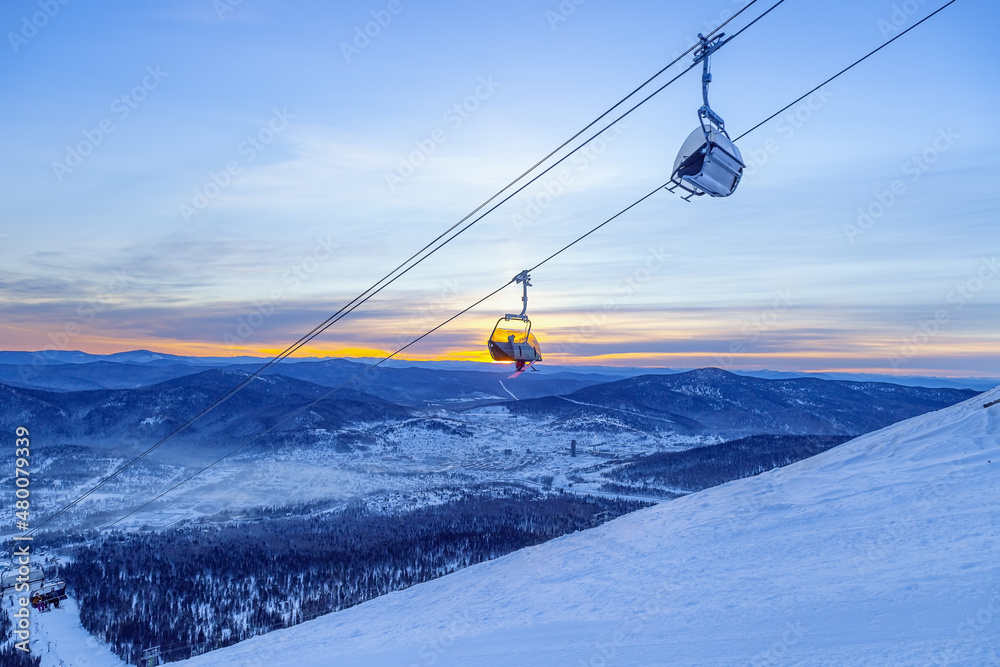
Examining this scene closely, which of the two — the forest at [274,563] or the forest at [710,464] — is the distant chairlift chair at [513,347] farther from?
the forest at [710,464]

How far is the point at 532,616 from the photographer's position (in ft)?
36.1

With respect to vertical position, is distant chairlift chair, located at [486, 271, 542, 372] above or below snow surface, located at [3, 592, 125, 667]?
above

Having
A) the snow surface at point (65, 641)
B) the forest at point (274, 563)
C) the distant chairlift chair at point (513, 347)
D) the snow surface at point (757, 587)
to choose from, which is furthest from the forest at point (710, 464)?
the distant chairlift chair at point (513, 347)

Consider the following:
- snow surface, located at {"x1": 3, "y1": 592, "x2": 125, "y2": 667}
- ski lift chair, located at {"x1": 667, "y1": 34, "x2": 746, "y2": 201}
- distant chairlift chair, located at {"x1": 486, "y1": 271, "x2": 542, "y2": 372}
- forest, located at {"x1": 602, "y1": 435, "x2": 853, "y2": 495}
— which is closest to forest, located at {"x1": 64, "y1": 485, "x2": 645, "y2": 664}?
snow surface, located at {"x1": 3, "y1": 592, "x2": 125, "y2": 667}

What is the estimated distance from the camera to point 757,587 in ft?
31.4

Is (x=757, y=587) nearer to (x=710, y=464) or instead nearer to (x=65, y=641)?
(x=65, y=641)

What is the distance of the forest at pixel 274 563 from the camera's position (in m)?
34.3

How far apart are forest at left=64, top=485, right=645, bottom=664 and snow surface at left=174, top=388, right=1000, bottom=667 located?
1987cm

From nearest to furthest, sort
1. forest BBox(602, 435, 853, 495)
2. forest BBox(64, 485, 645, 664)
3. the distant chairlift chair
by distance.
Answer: the distant chairlift chair < forest BBox(64, 485, 645, 664) < forest BBox(602, 435, 853, 495)

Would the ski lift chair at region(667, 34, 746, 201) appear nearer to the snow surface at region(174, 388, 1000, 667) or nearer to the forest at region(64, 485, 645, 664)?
the snow surface at region(174, 388, 1000, 667)

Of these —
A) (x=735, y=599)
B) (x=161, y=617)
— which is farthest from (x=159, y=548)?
(x=735, y=599)

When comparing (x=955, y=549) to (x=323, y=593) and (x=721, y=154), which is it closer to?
(x=721, y=154)

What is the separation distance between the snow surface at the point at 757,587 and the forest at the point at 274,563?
782 inches

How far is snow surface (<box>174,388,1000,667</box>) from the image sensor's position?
718cm
